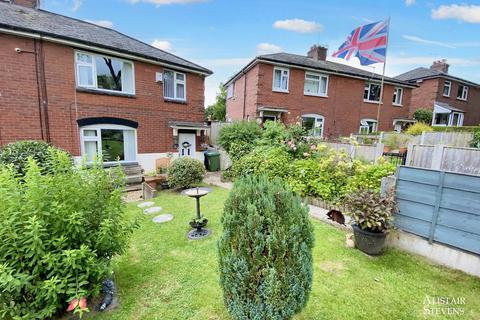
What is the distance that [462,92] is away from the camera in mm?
22422

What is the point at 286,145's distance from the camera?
8992mm

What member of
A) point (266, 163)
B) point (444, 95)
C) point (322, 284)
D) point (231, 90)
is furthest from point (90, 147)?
point (444, 95)

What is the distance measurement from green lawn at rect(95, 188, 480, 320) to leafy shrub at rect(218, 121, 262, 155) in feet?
22.5

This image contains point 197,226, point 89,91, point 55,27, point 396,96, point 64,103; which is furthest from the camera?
point 396,96

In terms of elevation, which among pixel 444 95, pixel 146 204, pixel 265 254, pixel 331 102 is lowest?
pixel 146 204

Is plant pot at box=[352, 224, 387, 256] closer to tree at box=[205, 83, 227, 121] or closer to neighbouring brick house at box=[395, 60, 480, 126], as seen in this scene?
neighbouring brick house at box=[395, 60, 480, 126]

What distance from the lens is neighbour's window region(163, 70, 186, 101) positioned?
438 inches

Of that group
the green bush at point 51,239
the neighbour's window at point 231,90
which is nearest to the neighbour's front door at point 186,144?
the neighbour's window at point 231,90

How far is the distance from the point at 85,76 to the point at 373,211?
1080 cm

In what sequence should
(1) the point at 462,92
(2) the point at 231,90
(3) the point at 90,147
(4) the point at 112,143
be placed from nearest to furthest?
(3) the point at 90,147
(4) the point at 112,143
(2) the point at 231,90
(1) the point at 462,92

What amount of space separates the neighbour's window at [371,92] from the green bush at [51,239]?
63.2ft

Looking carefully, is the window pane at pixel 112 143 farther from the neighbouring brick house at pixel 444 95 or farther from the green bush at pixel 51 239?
the neighbouring brick house at pixel 444 95

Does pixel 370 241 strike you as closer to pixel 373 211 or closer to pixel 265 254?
pixel 373 211

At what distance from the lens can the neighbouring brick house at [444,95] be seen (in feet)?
66.8
